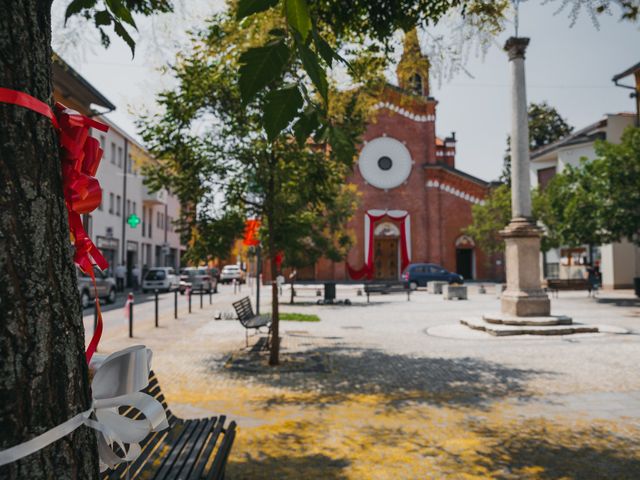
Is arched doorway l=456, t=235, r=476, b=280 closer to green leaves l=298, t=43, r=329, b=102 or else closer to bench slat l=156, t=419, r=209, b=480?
bench slat l=156, t=419, r=209, b=480

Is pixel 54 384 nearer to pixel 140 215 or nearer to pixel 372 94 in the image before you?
pixel 372 94

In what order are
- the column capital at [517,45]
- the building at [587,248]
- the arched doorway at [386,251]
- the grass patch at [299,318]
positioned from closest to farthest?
1. the column capital at [517,45]
2. the grass patch at [299,318]
3. the building at [587,248]
4. the arched doorway at [386,251]

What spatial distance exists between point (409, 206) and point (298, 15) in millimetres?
43096

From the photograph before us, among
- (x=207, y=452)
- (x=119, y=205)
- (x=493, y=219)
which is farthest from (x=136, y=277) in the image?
(x=207, y=452)

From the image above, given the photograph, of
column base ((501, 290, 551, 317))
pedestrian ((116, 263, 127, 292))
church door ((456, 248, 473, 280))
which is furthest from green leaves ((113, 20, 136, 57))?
church door ((456, 248, 473, 280))

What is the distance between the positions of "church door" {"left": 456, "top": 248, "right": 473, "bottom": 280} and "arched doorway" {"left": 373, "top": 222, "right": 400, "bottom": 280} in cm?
513

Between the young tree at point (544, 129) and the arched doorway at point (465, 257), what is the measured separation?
8.31 m

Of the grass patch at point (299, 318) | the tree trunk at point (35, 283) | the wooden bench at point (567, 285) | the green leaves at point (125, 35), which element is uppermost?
the green leaves at point (125, 35)

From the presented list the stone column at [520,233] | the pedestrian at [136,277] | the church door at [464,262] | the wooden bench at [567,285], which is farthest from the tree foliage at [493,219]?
the pedestrian at [136,277]

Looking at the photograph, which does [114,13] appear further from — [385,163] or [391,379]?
[385,163]

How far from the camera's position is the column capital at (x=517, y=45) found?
13.4 metres

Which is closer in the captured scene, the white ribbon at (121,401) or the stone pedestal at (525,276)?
the white ribbon at (121,401)

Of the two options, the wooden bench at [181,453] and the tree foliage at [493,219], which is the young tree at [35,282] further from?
the tree foliage at [493,219]

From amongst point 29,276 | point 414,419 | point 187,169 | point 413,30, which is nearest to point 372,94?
point 187,169
